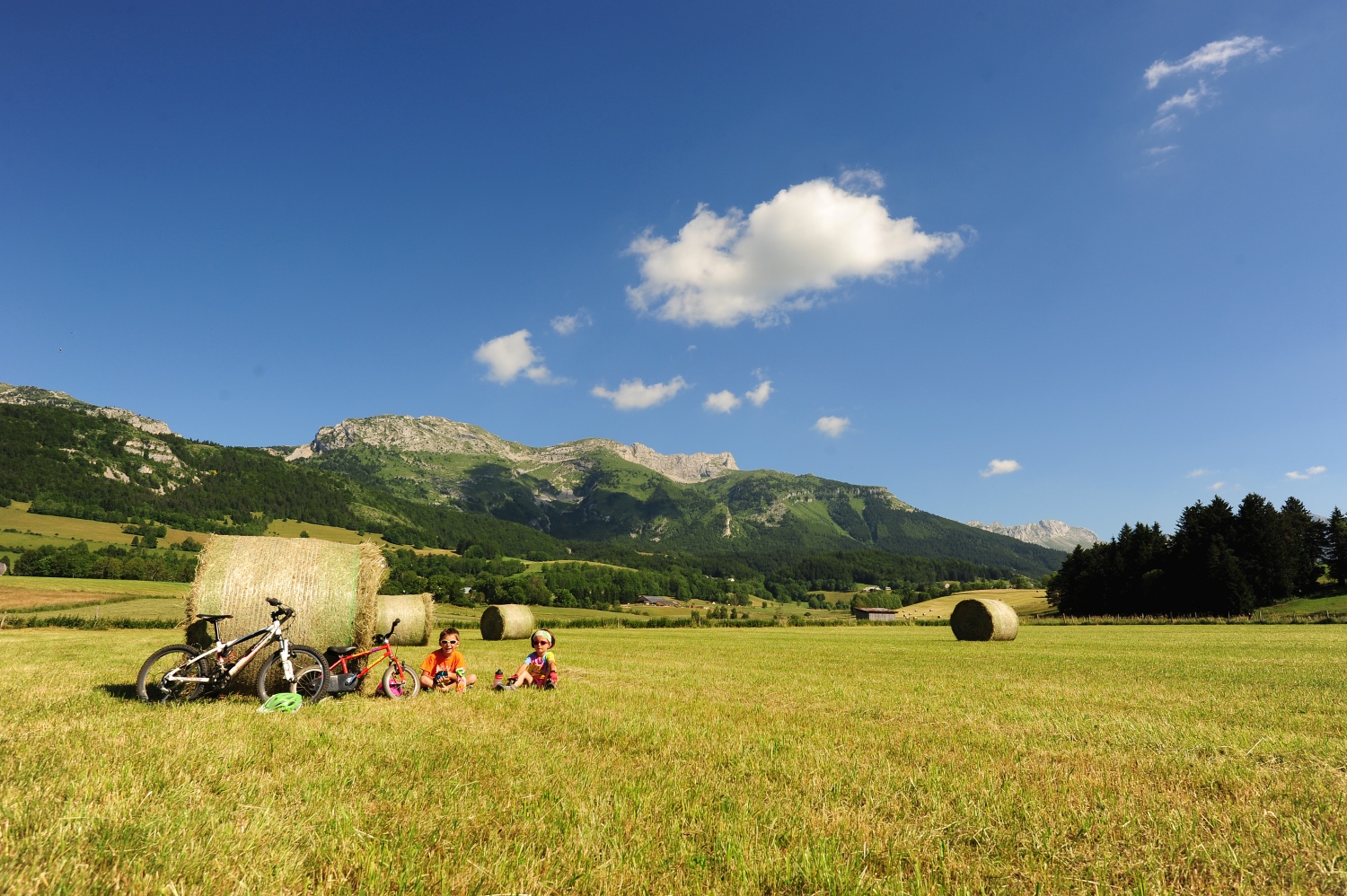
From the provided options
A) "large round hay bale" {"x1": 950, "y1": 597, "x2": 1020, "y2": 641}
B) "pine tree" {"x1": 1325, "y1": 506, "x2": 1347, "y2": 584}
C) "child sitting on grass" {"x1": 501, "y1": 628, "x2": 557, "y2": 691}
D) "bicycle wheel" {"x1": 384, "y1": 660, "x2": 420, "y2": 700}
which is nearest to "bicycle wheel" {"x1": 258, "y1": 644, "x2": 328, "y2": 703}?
"bicycle wheel" {"x1": 384, "y1": 660, "x2": 420, "y2": 700}

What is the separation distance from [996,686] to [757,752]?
9138 millimetres

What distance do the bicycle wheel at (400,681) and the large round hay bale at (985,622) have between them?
33.6 metres

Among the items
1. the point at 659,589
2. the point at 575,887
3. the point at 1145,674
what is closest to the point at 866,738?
the point at 575,887

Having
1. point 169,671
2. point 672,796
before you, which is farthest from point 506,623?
point 672,796

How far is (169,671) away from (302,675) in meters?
1.98

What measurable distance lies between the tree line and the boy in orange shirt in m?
83.3

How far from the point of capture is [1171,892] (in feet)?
12.5

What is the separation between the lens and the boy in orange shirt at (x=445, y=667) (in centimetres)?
1307

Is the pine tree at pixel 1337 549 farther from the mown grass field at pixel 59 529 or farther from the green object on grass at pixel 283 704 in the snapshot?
the mown grass field at pixel 59 529

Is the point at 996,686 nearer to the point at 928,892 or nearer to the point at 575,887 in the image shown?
the point at 928,892

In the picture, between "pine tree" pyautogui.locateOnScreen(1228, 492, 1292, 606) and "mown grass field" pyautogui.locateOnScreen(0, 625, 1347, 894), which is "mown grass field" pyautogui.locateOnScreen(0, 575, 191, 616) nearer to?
"mown grass field" pyautogui.locateOnScreen(0, 625, 1347, 894)

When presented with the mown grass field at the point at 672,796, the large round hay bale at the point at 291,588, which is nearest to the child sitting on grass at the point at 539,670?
the mown grass field at the point at 672,796

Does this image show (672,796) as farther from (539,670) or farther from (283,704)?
(539,670)

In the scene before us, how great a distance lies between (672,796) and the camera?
17.7 ft
